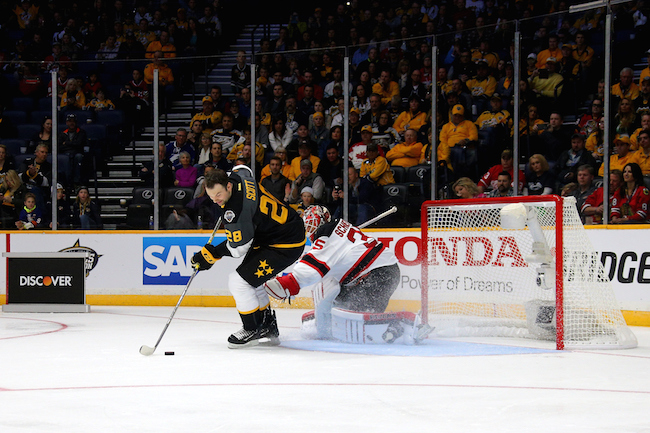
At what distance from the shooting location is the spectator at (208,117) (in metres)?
8.13

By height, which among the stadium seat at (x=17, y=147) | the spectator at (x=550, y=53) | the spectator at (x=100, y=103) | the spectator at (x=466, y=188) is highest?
the spectator at (x=550, y=53)

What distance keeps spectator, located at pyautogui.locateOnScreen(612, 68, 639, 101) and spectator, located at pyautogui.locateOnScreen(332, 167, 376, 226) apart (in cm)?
233

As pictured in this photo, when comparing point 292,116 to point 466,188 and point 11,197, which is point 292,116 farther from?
point 11,197

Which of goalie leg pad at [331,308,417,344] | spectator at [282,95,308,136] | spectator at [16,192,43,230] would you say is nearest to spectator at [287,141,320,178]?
spectator at [282,95,308,136]

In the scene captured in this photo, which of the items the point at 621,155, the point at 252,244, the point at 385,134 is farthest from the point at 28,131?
the point at 621,155

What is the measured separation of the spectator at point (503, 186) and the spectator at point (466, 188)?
13 centimetres

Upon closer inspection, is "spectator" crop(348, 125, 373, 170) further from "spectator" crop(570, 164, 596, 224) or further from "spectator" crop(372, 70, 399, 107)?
"spectator" crop(570, 164, 596, 224)

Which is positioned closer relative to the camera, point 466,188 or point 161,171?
point 466,188

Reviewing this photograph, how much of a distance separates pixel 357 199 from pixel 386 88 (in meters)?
1.11

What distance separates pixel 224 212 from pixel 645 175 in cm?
348

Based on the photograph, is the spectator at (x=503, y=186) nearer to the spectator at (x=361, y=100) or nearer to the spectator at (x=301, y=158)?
the spectator at (x=361, y=100)

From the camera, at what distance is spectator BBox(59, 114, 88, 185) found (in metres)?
8.12

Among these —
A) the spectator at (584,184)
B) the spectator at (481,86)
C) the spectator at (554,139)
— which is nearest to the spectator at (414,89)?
the spectator at (481,86)

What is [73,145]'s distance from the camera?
26.8 ft
